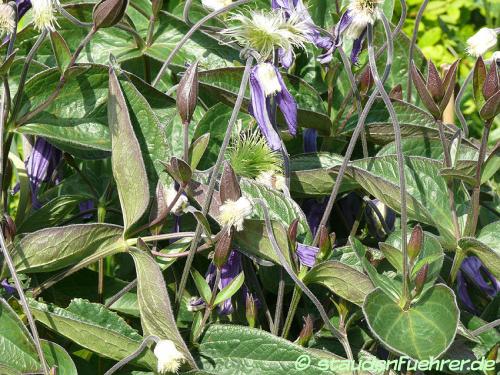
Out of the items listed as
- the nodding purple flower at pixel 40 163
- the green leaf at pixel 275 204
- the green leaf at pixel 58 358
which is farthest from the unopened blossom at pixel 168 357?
the nodding purple flower at pixel 40 163

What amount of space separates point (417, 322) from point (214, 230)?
33cm

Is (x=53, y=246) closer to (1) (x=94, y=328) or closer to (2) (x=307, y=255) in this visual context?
(1) (x=94, y=328)

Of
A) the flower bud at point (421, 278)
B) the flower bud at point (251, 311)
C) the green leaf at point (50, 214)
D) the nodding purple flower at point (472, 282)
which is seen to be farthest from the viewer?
the nodding purple flower at point (472, 282)

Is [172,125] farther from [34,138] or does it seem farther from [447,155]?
[447,155]

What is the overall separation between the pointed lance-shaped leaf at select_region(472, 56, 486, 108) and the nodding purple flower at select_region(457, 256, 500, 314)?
30 cm

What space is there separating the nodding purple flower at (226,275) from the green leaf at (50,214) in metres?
0.23

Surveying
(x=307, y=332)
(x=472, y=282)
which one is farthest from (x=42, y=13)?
(x=472, y=282)

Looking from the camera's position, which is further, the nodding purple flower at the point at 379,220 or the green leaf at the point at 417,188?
the nodding purple flower at the point at 379,220

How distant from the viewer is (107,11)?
39.9 inches

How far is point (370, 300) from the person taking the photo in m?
0.93

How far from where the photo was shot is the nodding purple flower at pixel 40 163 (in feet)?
4.11

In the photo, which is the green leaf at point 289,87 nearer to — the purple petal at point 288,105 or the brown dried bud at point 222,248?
the purple petal at point 288,105

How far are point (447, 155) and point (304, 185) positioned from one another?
20cm

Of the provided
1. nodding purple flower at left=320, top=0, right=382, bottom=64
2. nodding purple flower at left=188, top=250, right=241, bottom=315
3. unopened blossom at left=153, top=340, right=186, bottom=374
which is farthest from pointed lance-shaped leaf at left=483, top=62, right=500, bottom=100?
unopened blossom at left=153, top=340, right=186, bottom=374
